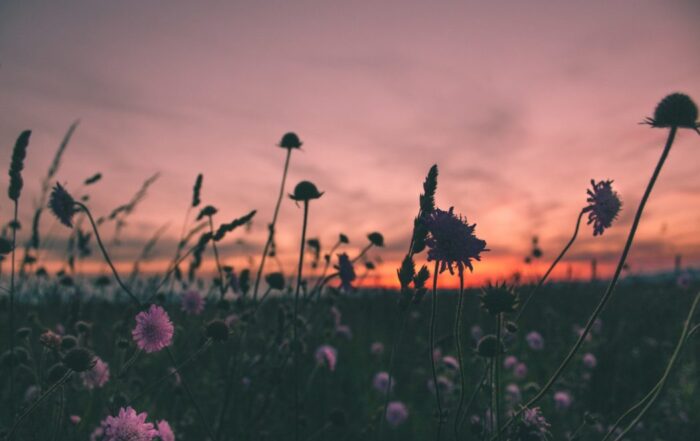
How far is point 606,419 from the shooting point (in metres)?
4.75

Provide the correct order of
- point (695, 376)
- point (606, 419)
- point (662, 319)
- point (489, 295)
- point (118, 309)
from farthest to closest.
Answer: point (662, 319)
point (118, 309)
point (695, 376)
point (606, 419)
point (489, 295)

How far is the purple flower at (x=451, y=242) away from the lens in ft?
5.83

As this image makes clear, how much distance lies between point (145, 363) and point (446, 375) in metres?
3.14

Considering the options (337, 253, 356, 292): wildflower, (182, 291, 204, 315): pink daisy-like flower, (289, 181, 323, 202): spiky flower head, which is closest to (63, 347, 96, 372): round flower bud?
(289, 181, 323, 202): spiky flower head

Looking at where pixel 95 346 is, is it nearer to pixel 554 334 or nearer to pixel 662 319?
pixel 554 334

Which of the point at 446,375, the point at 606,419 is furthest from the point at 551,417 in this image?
the point at 446,375

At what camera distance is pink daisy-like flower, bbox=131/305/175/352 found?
2.10 m

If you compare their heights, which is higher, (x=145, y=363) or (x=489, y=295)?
(x=489, y=295)

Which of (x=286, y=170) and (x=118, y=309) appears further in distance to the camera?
(x=118, y=309)

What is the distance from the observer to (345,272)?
320cm

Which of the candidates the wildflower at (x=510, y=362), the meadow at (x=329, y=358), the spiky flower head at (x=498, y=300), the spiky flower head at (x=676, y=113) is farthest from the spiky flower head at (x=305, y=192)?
the wildflower at (x=510, y=362)

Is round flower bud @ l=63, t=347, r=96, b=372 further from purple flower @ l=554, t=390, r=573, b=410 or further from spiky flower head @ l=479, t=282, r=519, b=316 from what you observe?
purple flower @ l=554, t=390, r=573, b=410

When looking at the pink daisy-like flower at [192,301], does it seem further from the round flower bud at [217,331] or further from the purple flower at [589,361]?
the purple flower at [589,361]

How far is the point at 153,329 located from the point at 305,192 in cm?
97
